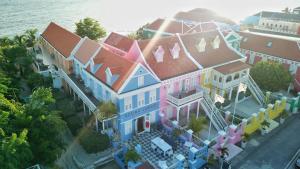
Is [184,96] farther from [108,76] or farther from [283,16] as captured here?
[283,16]

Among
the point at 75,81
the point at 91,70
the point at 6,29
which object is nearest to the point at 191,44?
the point at 91,70

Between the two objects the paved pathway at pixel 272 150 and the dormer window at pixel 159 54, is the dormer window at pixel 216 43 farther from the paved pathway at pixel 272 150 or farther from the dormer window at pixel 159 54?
the paved pathway at pixel 272 150

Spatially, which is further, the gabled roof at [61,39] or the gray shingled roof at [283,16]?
the gray shingled roof at [283,16]

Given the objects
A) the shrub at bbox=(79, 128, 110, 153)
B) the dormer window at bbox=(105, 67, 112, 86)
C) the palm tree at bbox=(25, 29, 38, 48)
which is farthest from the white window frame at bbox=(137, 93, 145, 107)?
the palm tree at bbox=(25, 29, 38, 48)

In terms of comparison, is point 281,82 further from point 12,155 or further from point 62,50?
point 12,155

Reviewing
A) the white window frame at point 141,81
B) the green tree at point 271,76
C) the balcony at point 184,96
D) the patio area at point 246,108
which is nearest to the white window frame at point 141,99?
the white window frame at point 141,81

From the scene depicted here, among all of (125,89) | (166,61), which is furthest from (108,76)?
(166,61)
